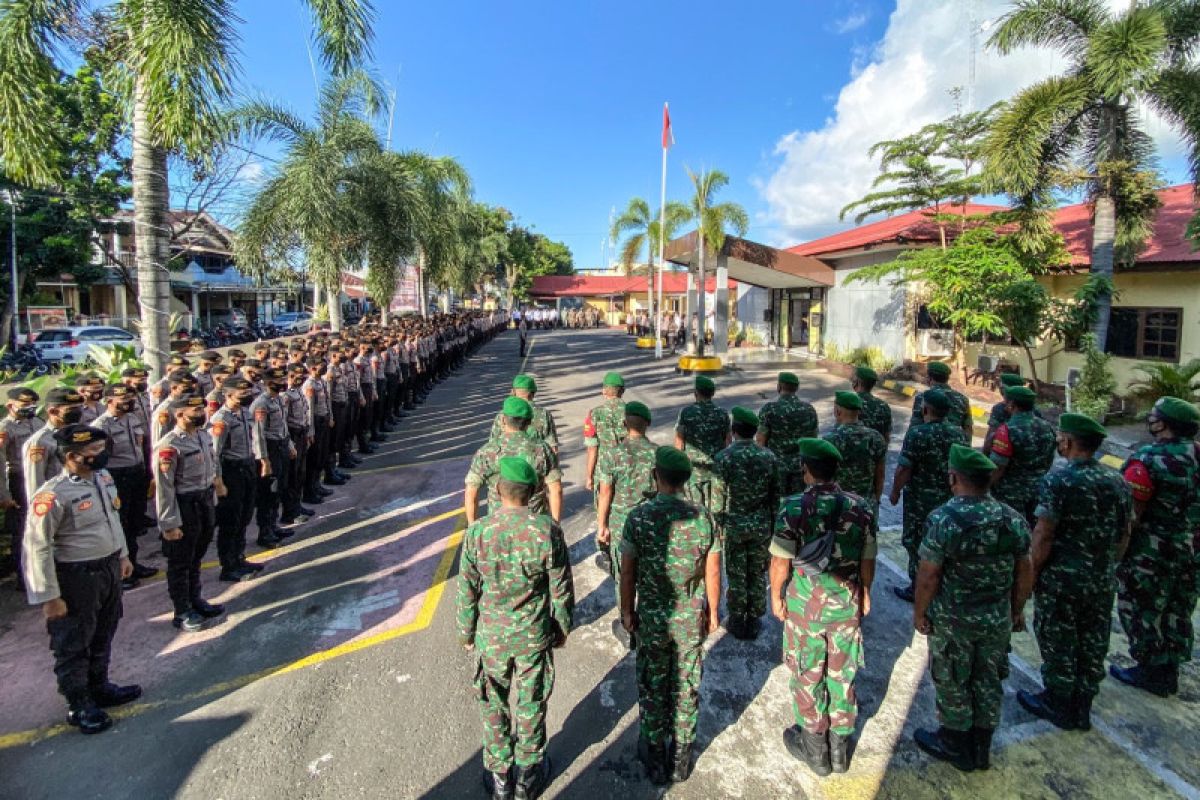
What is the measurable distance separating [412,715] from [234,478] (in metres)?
2.88

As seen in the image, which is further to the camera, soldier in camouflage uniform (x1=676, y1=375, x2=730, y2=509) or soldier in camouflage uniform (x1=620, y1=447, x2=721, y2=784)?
soldier in camouflage uniform (x1=676, y1=375, x2=730, y2=509)

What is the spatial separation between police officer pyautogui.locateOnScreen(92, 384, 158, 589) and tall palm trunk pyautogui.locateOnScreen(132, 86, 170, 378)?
2.00 meters

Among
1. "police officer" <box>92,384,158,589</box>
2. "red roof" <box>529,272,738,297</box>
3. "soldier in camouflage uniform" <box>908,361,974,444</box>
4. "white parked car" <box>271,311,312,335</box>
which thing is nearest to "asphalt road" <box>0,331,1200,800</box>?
"police officer" <box>92,384,158,589</box>

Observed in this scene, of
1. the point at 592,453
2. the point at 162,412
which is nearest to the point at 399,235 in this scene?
the point at 162,412

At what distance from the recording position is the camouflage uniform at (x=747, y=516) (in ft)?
13.3

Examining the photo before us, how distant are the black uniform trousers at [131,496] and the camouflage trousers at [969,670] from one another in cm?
607

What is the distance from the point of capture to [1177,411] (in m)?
3.58

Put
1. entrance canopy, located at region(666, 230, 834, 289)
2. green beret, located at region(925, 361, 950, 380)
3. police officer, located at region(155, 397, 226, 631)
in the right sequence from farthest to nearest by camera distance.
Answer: entrance canopy, located at region(666, 230, 834, 289)
green beret, located at region(925, 361, 950, 380)
police officer, located at region(155, 397, 226, 631)

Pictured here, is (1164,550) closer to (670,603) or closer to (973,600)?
(973,600)

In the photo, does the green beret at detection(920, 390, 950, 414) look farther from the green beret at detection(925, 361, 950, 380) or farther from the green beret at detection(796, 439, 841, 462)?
the green beret at detection(796, 439, 841, 462)

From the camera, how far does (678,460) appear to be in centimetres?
302

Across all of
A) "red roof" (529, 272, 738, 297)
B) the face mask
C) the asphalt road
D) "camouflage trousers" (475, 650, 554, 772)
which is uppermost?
"red roof" (529, 272, 738, 297)

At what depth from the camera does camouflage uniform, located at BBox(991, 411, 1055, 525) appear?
4.45 m

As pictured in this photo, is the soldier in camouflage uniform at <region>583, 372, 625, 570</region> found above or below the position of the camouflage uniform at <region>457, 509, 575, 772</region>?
above
